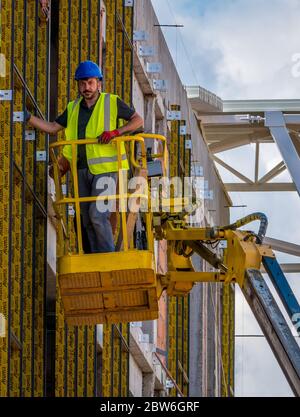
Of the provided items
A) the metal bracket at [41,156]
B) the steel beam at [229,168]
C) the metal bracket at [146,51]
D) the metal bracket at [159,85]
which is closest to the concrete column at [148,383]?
the metal bracket at [159,85]

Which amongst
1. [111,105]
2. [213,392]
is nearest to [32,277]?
[111,105]

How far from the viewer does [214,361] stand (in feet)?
156

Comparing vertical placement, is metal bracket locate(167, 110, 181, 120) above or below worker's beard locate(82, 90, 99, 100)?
above

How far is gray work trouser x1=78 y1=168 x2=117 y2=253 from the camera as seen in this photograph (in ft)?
73.0

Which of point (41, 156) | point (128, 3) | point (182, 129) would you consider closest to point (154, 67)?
point (128, 3)

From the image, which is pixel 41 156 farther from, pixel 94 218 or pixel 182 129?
pixel 182 129

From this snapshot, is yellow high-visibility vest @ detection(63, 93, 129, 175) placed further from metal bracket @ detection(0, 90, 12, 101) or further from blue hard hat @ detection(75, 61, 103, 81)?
metal bracket @ detection(0, 90, 12, 101)

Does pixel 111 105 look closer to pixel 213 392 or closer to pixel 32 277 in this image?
pixel 32 277

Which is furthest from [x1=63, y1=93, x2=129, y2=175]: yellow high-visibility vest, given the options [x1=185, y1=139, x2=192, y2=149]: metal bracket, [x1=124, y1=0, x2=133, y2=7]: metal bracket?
[x1=185, y1=139, x2=192, y2=149]: metal bracket

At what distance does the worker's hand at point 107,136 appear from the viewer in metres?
21.9

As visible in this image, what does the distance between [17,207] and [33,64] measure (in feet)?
7.18

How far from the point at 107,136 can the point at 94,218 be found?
39.2 inches

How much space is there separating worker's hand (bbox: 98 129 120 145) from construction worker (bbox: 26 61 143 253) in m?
0.16

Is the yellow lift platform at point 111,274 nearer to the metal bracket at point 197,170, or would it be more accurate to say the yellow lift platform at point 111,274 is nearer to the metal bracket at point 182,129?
the metal bracket at point 182,129
